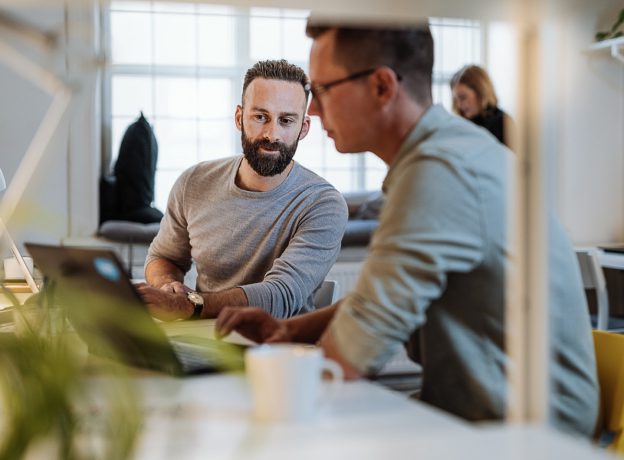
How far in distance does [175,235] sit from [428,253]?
141cm

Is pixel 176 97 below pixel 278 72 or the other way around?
the other way around

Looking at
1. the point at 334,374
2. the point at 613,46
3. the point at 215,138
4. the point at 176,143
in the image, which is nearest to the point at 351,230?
the point at 215,138

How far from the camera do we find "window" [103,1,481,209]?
4.77 m

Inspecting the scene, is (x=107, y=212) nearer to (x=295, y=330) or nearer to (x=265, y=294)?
(x=265, y=294)

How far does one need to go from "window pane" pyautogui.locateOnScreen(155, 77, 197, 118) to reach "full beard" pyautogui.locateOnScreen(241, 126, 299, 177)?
2630 mm

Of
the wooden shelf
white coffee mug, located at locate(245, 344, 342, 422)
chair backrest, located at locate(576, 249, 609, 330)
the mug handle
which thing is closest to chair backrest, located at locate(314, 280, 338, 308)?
the mug handle

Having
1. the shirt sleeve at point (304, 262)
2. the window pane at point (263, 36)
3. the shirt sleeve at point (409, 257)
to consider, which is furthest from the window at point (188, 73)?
the shirt sleeve at point (409, 257)

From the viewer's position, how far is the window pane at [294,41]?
5.05 m

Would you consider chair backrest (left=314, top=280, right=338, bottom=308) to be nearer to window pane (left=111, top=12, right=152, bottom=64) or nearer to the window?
the window

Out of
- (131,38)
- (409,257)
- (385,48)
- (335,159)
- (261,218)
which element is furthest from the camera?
(335,159)

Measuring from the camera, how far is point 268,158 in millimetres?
2309

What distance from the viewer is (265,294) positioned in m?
2.08

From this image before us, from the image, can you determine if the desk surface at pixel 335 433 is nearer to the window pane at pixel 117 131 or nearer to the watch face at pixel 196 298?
the watch face at pixel 196 298

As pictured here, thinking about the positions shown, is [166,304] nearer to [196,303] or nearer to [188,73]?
[196,303]
